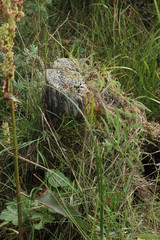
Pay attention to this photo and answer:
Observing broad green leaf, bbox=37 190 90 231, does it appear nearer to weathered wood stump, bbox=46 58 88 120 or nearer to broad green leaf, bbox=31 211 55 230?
broad green leaf, bbox=31 211 55 230

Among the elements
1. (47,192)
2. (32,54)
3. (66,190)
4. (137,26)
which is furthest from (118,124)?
(137,26)

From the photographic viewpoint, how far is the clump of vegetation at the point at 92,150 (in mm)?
1977

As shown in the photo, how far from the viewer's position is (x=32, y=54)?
2.77 m

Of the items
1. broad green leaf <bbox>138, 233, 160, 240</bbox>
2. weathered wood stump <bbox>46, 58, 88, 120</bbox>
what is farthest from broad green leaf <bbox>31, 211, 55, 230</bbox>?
weathered wood stump <bbox>46, 58, 88, 120</bbox>

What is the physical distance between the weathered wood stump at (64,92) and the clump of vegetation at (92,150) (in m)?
0.05

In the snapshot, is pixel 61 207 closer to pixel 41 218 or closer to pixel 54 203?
pixel 54 203

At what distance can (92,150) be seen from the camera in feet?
7.42

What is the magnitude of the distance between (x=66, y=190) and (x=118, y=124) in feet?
1.42

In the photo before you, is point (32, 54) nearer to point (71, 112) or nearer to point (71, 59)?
point (71, 59)

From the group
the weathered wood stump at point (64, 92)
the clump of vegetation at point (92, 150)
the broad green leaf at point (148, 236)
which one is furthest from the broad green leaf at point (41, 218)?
the weathered wood stump at point (64, 92)

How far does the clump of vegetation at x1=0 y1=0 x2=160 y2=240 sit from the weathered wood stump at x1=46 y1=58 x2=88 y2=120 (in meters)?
0.05

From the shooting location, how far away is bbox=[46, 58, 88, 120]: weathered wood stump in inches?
92.7

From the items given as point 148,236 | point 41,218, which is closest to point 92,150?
point 41,218

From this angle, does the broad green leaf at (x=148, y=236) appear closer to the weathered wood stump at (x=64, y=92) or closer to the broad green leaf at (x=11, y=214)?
the broad green leaf at (x=11, y=214)
